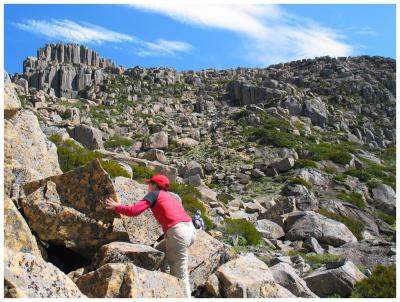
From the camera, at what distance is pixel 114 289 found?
741 centimetres

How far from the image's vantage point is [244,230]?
61.8 ft

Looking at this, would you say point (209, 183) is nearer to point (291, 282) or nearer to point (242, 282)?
point (291, 282)

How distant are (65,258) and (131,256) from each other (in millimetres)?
1840

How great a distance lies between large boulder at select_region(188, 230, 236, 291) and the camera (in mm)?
9547

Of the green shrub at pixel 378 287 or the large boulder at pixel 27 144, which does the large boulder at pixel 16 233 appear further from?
the green shrub at pixel 378 287

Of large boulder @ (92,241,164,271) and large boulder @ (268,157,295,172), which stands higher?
large boulder @ (268,157,295,172)

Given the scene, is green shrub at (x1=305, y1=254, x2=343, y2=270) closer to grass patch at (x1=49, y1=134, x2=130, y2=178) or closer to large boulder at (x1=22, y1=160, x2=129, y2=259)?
Answer: large boulder at (x1=22, y1=160, x2=129, y2=259)

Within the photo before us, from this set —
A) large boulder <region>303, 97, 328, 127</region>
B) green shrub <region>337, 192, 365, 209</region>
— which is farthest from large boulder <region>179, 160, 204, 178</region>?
large boulder <region>303, 97, 328, 127</region>

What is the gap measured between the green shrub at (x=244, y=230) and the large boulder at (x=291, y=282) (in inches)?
258

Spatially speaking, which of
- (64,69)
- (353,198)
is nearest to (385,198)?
(353,198)

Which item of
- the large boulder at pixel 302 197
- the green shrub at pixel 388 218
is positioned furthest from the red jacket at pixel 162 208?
the green shrub at pixel 388 218

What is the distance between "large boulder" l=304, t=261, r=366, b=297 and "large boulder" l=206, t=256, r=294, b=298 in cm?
308

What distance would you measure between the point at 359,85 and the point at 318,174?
70.5 metres

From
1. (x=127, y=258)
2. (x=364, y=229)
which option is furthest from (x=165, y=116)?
(x=127, y=258)
